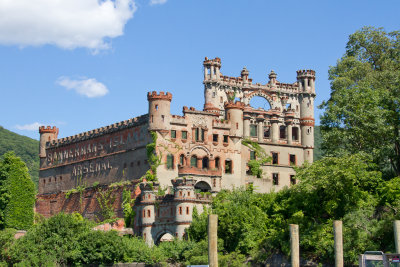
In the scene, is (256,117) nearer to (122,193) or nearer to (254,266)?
(122,193)

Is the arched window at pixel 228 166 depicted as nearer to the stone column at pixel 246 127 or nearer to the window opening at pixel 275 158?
the stone column at pixel 246 127

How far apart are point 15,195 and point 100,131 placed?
53.5ft

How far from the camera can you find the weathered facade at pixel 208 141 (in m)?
80.9

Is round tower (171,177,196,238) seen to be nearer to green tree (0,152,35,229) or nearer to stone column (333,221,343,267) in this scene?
green tree (0,152,35,229)

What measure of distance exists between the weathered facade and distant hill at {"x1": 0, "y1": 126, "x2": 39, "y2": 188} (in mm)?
52718

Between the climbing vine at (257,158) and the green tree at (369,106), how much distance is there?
13.3 meters

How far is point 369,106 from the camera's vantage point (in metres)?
68.9

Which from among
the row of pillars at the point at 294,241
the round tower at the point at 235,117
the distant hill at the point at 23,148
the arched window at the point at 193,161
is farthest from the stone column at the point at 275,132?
the distant hill at the point at 23,148

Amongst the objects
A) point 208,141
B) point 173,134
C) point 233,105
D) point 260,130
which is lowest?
point 208,141

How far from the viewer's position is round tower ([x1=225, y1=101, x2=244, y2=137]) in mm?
84375

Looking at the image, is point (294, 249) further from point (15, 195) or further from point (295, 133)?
point (295, 133)

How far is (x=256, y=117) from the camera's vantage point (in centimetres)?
9062

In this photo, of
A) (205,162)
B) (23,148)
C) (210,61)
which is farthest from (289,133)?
(23,148)

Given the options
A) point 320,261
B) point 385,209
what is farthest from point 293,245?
point 385,209
